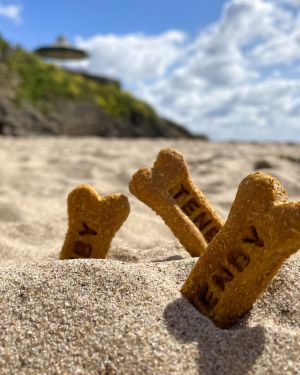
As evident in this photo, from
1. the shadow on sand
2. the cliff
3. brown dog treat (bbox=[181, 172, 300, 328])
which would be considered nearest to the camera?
the shadow on sand

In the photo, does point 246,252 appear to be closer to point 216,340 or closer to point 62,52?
point 216,340

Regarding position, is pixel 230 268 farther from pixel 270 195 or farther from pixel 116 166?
pixel 116 166

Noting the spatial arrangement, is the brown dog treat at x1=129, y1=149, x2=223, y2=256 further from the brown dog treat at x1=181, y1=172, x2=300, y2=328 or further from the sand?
the brown dog treat at x1=181, y1=172, x2=300, y2=328

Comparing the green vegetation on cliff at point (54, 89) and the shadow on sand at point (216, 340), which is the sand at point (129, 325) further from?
the green vegetation on cliff at point (54, 89)

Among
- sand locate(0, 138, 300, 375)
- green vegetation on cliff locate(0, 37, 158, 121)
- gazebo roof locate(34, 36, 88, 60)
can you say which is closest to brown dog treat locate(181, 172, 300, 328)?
sand locate(0, 138, 300, 375)

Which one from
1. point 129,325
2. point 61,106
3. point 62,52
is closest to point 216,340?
point 129,325

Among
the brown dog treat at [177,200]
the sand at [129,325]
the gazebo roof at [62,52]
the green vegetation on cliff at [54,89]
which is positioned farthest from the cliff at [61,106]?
the sand at [129,325]
